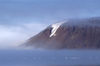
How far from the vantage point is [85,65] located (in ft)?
210

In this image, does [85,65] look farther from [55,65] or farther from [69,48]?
[69,48]

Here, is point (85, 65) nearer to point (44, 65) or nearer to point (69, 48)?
point (44, 65)

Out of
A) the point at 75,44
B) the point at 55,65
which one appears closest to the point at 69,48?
the point at 75,44

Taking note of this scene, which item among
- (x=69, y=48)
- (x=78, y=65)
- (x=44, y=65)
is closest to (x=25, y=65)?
(x=44, y=65)

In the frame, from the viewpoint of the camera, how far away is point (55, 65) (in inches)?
2653

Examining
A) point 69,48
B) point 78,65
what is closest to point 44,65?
point 78,65

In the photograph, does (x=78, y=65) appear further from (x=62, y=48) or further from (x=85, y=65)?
(x=62, y=48)

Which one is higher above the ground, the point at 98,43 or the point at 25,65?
the point at 98,43

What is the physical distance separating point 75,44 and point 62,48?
24.4 feet

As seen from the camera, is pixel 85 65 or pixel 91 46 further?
pixel 91 46

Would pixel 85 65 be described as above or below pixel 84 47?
below

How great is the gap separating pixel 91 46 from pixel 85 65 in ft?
441

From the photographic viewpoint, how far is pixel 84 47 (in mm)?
197500

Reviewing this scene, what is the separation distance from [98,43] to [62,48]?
64.4 feet
